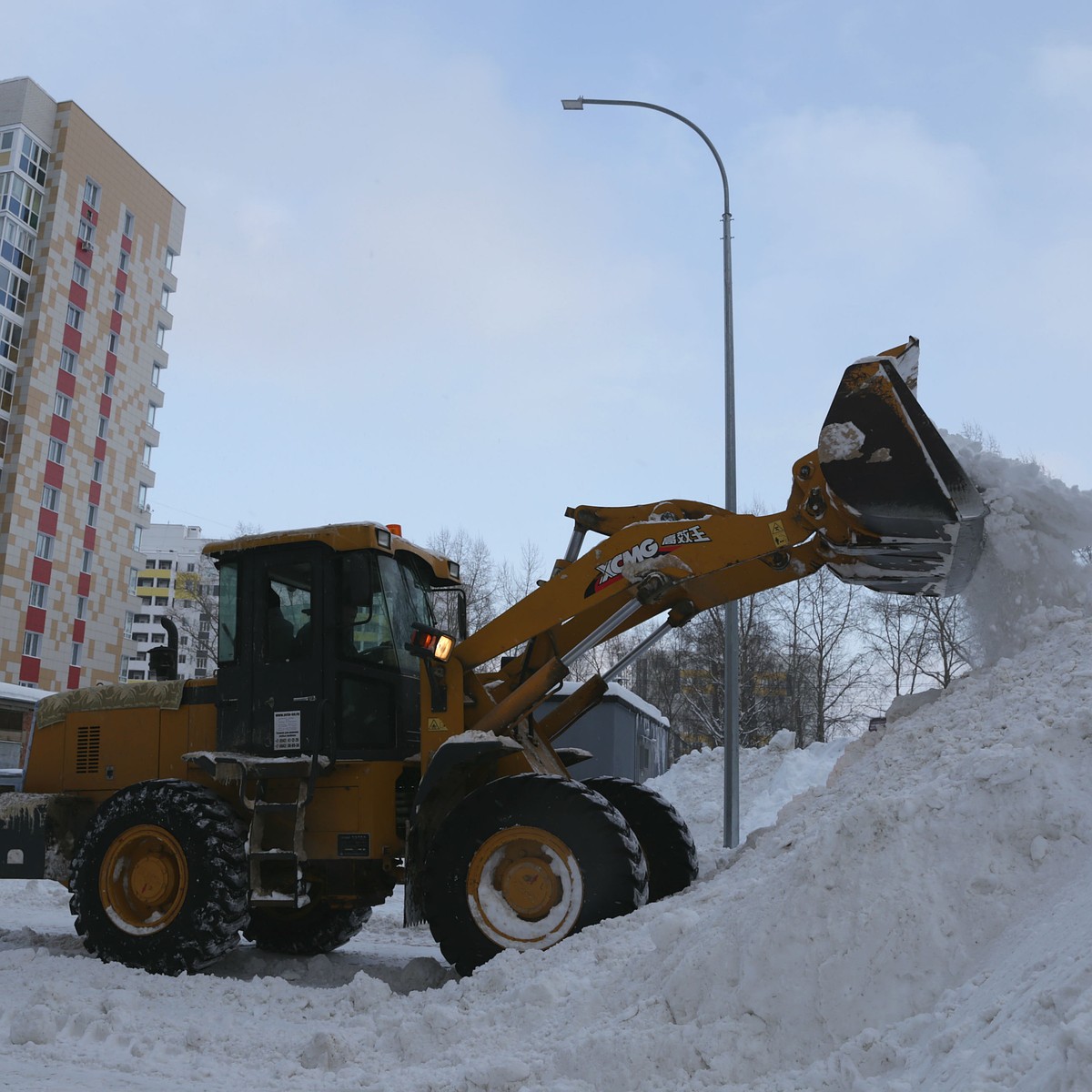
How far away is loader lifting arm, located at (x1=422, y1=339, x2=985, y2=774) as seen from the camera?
6.07m

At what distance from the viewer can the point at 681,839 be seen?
7.64 m

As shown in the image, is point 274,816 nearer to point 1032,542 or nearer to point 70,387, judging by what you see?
point 1032,542

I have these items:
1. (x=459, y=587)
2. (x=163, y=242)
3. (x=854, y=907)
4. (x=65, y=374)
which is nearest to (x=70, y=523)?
(x=65, y=374)

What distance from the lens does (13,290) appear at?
3959cm

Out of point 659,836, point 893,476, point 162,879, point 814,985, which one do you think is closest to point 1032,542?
point 893,476

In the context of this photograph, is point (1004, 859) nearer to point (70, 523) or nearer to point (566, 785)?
point (566, 785)

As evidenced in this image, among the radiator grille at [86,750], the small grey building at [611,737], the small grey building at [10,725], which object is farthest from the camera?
the small grey building at [611,737]

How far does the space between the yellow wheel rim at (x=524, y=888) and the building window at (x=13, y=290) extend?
129 feet

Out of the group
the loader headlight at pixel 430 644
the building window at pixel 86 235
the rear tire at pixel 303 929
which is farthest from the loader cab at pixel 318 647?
the building window at pixel 86 235

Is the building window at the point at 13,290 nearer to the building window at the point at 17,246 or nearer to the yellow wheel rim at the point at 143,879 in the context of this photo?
the building window at the point at 17,246

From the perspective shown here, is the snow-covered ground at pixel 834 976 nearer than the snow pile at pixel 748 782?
Yes

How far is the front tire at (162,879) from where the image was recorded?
6.87 metres

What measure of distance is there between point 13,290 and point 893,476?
40759 mm

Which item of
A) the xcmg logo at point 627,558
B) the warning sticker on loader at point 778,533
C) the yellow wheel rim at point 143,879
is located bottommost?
the yellow wheel rim at point 143,879
